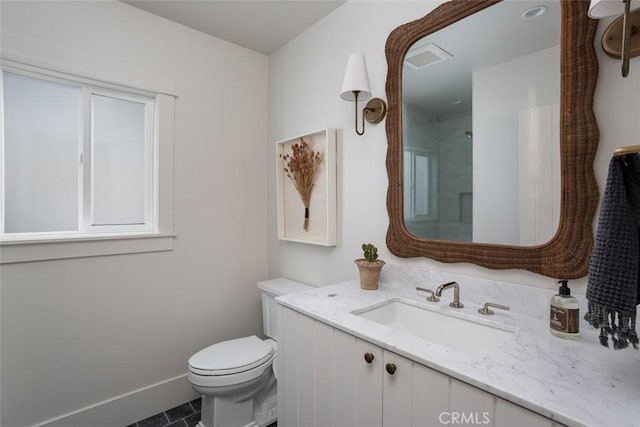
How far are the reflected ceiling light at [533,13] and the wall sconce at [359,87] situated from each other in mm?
632

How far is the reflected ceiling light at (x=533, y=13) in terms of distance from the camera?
43.2 inches

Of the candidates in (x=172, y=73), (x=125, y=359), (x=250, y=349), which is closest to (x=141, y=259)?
(x=125, y=359)

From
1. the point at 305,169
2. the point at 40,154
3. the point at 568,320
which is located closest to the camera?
the point at 568,320

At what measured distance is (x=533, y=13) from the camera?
112 cm

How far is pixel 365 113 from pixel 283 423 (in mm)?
1510

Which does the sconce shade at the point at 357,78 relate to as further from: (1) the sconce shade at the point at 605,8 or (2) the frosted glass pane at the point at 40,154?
(2) the frosted glass pane at the point at 40,154

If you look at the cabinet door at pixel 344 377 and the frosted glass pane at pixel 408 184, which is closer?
the cabinet door at pixel 344 377

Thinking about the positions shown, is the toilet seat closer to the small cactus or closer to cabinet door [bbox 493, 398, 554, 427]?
the small cactus

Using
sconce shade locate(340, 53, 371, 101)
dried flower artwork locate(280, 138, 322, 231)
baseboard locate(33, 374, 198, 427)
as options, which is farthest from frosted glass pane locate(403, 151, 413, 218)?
baseboard locate(33, 374, 198, 427)

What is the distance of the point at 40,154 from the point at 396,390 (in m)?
2.05

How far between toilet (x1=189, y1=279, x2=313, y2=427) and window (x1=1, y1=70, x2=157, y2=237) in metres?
0.90

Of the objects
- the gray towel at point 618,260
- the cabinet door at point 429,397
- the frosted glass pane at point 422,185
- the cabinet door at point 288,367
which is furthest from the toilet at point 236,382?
the gray towel at point 618,260

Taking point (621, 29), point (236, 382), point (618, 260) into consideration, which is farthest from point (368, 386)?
point (621, 29)

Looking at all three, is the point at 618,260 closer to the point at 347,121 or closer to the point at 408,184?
the point at 408,184
